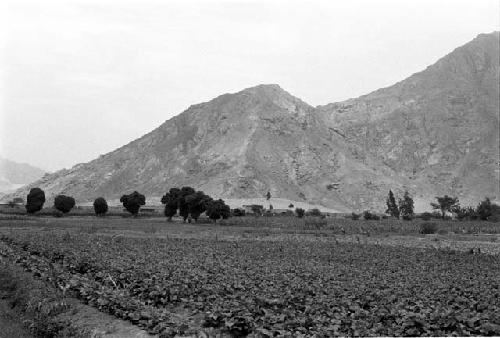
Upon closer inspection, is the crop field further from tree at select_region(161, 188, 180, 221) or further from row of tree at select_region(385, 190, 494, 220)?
row of tree at select_region(385, 190, 494, 220)

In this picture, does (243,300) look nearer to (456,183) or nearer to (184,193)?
(184,193)

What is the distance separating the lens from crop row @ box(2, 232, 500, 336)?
44.3 feet

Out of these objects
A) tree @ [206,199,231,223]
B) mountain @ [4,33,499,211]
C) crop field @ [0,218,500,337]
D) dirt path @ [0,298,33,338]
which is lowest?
→ dirt path @ [0,298,33,338]

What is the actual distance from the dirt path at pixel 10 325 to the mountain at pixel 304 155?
124815 millimetres

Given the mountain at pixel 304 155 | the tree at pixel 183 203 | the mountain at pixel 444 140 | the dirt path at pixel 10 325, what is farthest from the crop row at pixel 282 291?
the mountain at pixel 444 140

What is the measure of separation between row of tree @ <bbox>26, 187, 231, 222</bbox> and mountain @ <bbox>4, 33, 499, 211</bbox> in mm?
48425

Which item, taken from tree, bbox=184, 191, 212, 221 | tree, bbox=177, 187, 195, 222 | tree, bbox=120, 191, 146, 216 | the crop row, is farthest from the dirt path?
tree, bbox=120, 191, 146, 216

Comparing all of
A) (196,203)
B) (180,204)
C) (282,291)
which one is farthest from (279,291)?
(180,204)

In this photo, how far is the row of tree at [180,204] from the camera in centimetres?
8681

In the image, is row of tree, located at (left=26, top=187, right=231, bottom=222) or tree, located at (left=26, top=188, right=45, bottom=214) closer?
row of tree, located at (left=26, top=187, right=231, bottom=222)

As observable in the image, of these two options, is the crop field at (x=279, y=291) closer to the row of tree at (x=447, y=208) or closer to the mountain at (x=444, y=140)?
the row of tree at (x=447, y=208)

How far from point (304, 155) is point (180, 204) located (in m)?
82.2

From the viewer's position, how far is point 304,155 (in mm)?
166750

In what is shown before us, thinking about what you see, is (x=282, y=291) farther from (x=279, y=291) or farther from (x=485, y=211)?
(x=485, y=211)
